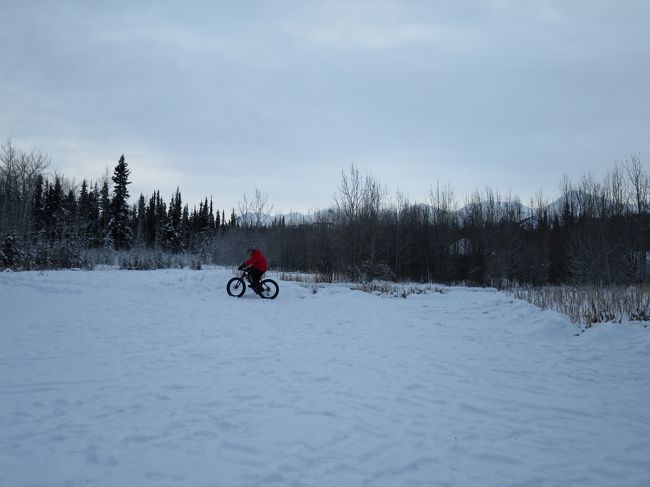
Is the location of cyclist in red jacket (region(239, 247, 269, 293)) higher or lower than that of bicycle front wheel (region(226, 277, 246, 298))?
higher

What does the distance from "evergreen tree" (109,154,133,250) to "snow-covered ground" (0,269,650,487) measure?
4017cm

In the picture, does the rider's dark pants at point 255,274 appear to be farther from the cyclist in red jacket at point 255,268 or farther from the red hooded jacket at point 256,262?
the red hooded jacket at point 256,262

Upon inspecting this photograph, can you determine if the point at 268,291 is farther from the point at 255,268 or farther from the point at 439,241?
the point at 439,241

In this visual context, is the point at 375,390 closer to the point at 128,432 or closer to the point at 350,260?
the point at 128,432

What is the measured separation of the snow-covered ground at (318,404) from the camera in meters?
2.64

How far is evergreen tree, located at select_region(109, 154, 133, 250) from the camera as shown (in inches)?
1714

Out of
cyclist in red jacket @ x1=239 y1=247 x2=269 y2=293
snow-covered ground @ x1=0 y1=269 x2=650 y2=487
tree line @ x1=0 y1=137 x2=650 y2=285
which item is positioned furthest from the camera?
tree line @ x1=0 y1=137 x2=650 y2=285

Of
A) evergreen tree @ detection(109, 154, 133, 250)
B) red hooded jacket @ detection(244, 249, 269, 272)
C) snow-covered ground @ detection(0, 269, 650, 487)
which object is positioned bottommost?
snow-covered ground @ detection(0, 269, 650, 487)

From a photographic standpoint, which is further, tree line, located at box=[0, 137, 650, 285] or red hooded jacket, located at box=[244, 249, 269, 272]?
tree line, located at box=[0, 137, 650, 285]

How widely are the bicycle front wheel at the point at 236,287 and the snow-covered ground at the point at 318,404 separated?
533cm

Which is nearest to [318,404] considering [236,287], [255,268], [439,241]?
[255,268]

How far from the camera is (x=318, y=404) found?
3.83 metres

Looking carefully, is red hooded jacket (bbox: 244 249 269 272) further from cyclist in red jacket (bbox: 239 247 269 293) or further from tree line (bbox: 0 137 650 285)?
tree line (bbox: 0 137 650 285)

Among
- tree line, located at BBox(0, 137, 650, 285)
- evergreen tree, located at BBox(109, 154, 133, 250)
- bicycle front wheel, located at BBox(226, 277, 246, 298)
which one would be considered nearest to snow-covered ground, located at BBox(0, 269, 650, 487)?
bicycle front wheel, located at BBox(226, 277, 246, 298)
